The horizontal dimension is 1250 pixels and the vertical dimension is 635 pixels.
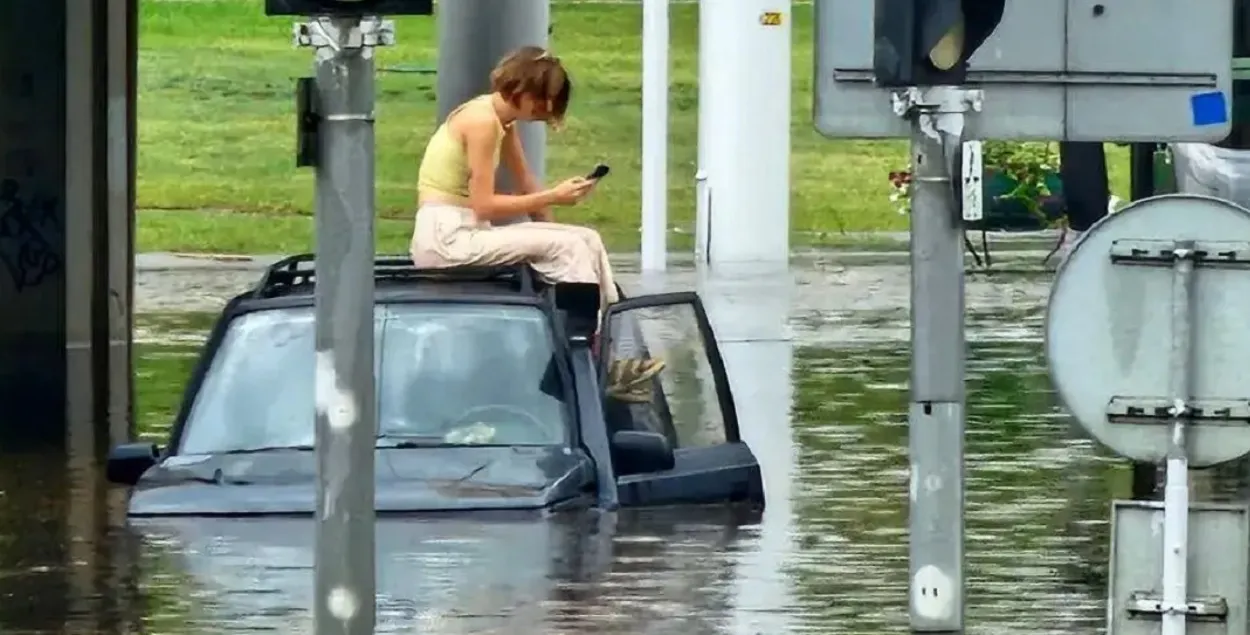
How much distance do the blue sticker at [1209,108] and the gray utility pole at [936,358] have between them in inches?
23.2

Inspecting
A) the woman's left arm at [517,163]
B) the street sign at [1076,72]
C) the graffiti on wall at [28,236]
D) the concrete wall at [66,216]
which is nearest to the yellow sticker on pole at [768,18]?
the concrete wall at [66,216]

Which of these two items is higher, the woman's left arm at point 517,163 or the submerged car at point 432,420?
the woman's left arm at point 517,163

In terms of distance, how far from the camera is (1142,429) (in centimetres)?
741

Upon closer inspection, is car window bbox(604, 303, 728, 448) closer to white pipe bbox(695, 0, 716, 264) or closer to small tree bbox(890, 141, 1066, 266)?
white pipe bbox(695, 0, 716, 264)

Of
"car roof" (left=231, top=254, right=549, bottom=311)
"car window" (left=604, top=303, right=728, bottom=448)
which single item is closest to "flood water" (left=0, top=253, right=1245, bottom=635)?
"car window" (left=604, top=303, right=728, bottom=448)

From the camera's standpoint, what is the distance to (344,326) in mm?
7484

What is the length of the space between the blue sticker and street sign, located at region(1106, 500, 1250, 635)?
102 centimetres

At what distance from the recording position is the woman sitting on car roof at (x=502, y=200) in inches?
492

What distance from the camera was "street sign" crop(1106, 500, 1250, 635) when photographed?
291 inches

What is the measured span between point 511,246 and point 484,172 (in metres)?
0.32

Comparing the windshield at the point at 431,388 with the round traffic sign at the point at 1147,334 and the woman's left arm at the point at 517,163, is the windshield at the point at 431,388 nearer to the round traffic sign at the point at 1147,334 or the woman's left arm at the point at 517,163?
the woman's left arm at the point at 517,163

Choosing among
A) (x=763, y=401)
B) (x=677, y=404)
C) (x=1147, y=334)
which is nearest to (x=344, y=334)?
(x=1147, y=334)

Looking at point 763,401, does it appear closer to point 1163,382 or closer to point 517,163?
point 517,163

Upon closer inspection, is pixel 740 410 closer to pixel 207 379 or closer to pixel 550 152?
pixel 207 379
